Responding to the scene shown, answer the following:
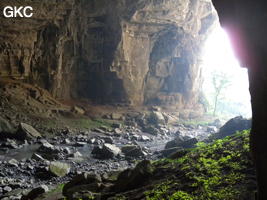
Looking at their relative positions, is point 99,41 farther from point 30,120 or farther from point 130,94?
point 30,120

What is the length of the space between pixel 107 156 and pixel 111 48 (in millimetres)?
18262

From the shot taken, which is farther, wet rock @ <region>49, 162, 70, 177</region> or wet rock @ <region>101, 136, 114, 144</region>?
wet rock @ <region>101, 136, 114, 144</region>

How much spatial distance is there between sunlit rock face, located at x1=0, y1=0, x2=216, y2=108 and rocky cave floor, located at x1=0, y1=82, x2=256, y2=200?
124 inches

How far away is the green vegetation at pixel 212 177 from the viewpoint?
589cm

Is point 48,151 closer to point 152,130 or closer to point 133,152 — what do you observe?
point 133,152

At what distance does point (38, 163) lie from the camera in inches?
539

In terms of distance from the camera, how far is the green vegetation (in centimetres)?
589

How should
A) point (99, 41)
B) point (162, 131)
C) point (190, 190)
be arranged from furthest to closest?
1. point (99, 41)
2. point (162, 131)
3. point (190, 190)

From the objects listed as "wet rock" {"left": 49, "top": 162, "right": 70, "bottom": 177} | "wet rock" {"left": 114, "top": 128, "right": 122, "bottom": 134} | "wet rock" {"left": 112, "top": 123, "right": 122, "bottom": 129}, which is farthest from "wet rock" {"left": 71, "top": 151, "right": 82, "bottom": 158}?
"wet rock" {"left": 112, "top": 123, "right": 122, "bottom": 129}

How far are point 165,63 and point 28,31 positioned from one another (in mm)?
20694

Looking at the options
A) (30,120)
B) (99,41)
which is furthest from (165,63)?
(30,120)

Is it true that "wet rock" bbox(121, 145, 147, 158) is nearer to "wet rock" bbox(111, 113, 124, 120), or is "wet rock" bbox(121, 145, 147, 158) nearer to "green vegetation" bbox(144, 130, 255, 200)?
"green vegetation" bbox(144, 130, 255, 200)

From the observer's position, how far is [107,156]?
55.0ft

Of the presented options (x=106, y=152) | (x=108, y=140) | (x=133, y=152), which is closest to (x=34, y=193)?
(x=106, y=152)
